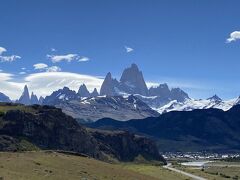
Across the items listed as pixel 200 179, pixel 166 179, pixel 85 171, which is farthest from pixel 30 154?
pixel 200 179

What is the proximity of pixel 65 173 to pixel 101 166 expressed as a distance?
23.9 m

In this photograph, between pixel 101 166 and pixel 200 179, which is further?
pixel 200 179

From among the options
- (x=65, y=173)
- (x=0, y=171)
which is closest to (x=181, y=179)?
(x=65, y=173)

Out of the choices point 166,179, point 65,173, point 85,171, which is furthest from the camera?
point 166,179

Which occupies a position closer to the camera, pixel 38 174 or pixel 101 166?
pixel 38 174

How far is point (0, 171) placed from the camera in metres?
90.6

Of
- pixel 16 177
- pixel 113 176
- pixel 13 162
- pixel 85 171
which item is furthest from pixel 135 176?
pixel 16 177

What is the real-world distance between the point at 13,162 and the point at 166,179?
9211cm

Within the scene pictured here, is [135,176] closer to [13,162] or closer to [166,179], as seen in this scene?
[13,162]

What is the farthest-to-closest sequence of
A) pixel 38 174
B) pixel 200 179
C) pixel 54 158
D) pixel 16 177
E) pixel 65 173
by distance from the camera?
pixel 200 179
pixel 54 158
pixel 65 173
pixel 38 174
pixel 16 177

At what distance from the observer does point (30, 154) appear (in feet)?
404

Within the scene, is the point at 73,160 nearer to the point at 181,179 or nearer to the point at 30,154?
the point at 30,154

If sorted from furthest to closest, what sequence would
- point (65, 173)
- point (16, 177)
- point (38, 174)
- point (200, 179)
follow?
point (200, 179), point (65, 173), point (38, 174), point (16, 177)

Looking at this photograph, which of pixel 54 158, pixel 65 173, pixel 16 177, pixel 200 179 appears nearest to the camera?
pixel 16 177
